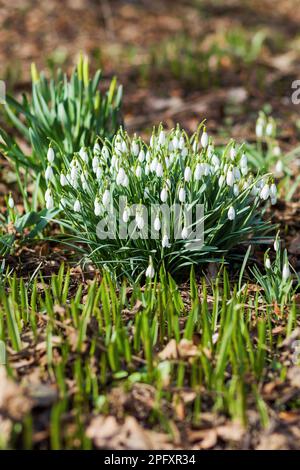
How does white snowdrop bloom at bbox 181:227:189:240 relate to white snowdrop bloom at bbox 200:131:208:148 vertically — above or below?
below

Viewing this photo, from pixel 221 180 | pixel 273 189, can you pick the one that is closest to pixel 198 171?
pixel 221 180

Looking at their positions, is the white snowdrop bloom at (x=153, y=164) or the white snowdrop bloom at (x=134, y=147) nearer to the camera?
the white snowdrop bloom at (x=153, y=164)

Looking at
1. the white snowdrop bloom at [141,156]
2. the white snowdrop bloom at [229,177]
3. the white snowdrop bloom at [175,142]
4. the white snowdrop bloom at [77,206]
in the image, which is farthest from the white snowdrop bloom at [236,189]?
the white snowdrop bloom at [77,206]

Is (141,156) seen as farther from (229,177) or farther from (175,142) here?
(229,177)

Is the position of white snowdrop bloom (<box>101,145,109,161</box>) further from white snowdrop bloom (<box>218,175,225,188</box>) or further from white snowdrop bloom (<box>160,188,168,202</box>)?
white snowdrop bloom (<box>218,175,225,188</box>)

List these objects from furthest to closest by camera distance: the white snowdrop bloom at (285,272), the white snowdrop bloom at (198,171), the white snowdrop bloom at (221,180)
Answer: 1. the white snowdrop bloom at (221,180)
2. the white snowdrop bloom at (198,171)
3. the white snowdrop bloom at (285,272)

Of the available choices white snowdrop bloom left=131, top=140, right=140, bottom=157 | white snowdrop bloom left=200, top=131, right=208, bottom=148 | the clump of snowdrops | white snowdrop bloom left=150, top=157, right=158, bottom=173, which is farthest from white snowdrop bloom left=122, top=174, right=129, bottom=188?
white snowdrop bloom left=200, top=131, right=208, bottom=148

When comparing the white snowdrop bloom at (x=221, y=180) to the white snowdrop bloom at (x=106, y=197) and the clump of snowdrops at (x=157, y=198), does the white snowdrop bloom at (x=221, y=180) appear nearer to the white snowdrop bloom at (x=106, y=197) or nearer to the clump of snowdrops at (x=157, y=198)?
the clump of snowdrops at (x=157, y=198)

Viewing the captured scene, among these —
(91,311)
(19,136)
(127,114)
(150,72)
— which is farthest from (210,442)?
(150,72)

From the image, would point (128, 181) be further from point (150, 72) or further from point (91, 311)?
point (150, 72)
